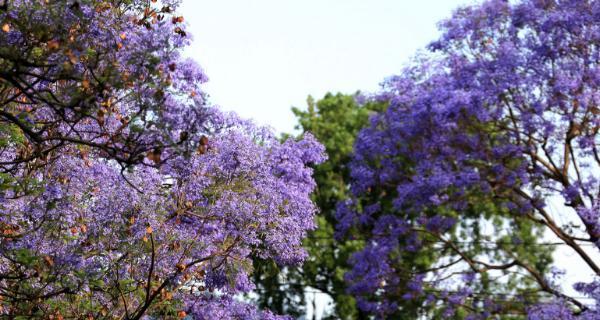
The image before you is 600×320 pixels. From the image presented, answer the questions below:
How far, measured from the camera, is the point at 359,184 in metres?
21.6

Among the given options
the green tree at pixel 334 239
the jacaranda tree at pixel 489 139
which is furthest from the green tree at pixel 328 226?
the jacaranda tree at pixel 489 139

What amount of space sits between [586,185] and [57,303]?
1194cm

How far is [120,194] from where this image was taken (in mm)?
11336

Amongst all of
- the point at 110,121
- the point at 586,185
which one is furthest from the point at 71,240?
the point at 586,185

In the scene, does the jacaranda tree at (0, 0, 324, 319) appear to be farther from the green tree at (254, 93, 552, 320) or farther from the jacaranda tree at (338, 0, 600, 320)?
the green tree at (254, 93, 552, 320)

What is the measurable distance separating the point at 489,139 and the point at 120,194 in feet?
34.5

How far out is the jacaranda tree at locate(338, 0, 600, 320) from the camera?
59.7 feet

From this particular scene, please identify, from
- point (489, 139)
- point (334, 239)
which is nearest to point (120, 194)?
point (489, 139)

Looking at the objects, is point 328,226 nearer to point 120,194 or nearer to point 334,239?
point 334,239

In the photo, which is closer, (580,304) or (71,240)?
(71,240)

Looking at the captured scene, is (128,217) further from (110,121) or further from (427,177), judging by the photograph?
(427,177)

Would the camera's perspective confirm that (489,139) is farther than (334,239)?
No

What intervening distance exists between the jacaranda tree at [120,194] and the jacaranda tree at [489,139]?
4986 millimetres

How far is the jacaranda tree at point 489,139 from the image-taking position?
717 inches
